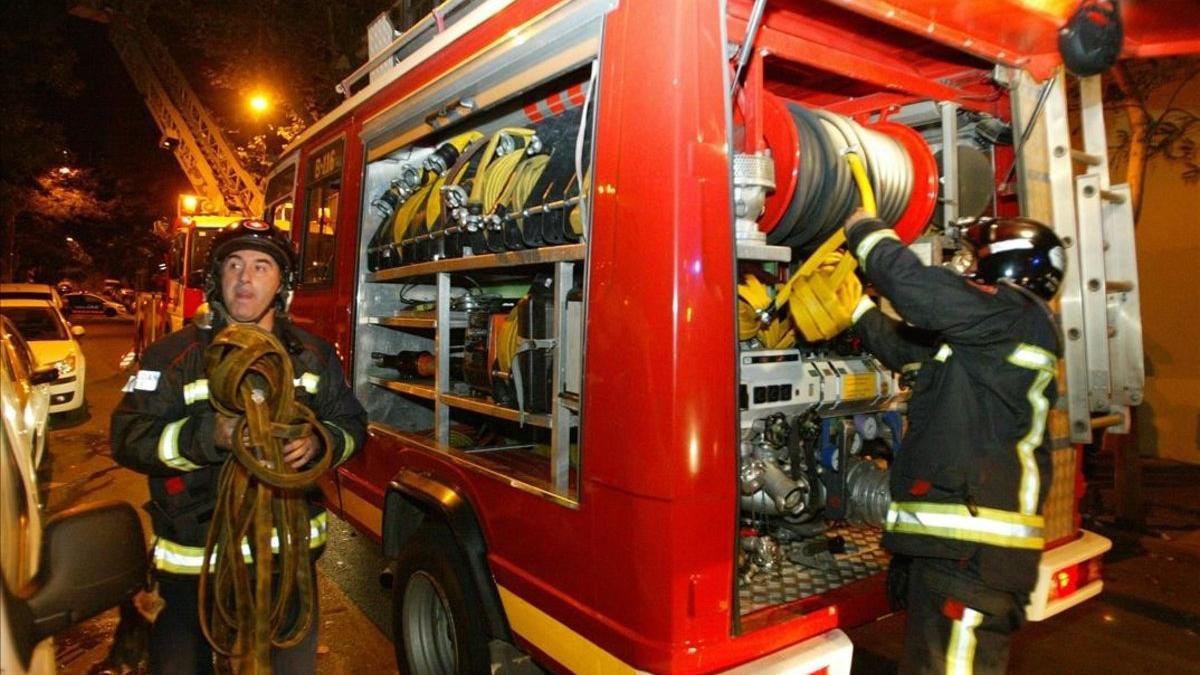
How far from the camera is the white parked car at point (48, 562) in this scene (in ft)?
4.32

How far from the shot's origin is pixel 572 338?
260cm

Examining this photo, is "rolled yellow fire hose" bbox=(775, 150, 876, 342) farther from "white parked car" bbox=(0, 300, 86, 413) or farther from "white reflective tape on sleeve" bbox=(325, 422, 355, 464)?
"white parked car" bbox=(0, 300, 86, 413)

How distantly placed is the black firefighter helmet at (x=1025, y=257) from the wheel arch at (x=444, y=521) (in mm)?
2075

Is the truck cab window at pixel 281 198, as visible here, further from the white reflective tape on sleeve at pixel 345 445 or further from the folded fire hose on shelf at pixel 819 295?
the folded fire hose on shelf at pixel 819 295

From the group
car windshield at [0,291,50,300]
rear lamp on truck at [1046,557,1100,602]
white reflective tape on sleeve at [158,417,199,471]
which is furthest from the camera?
car windshield at [0,291,50,300]

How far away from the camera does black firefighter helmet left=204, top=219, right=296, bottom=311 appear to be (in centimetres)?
245

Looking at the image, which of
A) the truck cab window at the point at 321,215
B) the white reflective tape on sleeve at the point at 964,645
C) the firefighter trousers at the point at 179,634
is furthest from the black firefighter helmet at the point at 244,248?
the white reflective tape on sleeve at the point at 964,645

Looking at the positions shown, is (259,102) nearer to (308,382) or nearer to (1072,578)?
(308,382)

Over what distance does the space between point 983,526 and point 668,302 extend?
4.20 ft

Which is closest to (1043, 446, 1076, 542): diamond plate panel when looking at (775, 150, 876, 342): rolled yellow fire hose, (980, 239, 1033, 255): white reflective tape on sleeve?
(980, 239, 1033, 255): white reflective tape on sleeve

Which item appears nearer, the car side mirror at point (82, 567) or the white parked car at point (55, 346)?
the car side mirror at point (82, 567)

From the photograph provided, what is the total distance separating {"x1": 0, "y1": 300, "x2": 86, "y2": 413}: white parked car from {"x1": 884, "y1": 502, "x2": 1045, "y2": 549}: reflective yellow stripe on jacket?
10.4 metres

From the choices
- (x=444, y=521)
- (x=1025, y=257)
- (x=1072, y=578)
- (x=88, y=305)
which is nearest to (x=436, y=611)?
(x=444, y=521)

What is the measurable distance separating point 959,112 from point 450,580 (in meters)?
3.11
